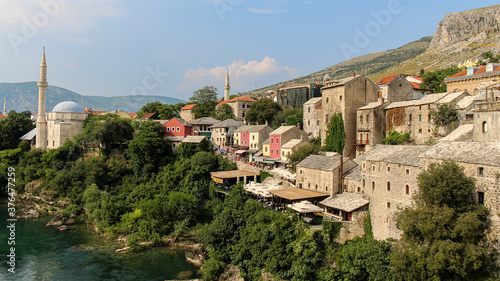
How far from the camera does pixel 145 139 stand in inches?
1882

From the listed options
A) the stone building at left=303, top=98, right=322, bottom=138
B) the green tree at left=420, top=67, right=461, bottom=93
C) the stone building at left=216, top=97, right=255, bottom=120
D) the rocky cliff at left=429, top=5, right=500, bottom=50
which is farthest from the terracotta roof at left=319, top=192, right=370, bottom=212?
the rocky cliff at left=429, top=5, right=500, bottom=50

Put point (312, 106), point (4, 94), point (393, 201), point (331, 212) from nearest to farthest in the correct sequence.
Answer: point (393, 201), point (331, 212), point (312, 106), point (4, 94)

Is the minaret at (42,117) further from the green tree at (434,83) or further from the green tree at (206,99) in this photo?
the green tree at (434,83)

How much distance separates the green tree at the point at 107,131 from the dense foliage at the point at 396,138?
36364mm

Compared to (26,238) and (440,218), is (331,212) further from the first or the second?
(26,238)

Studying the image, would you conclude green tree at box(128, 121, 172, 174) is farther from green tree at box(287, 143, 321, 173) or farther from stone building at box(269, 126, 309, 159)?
green tree at box(287, 143, 321, 173)

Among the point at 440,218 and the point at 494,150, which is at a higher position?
the point at 494,150

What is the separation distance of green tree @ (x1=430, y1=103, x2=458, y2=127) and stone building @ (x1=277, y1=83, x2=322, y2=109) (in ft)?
103

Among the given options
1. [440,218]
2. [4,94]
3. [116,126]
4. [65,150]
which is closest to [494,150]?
[440,218]

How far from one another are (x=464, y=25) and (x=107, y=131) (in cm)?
12349

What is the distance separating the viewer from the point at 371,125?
111 ft

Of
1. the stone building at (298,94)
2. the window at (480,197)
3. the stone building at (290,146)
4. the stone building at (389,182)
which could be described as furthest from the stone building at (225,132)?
the window at (480,197)

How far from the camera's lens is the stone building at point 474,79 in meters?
37.5

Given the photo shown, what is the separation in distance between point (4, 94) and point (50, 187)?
12578 cm
